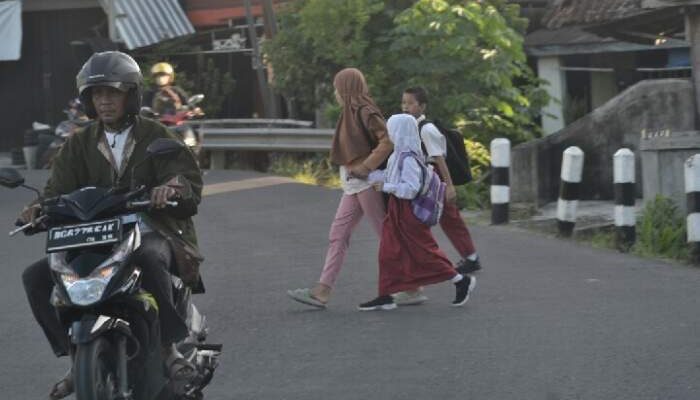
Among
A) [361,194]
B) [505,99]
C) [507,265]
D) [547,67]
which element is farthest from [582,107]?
[361,194]

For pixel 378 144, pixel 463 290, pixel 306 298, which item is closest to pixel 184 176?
pixel 306 298

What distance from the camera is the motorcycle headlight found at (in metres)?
5.57

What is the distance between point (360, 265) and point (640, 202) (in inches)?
182

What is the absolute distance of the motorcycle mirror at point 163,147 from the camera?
584 cm

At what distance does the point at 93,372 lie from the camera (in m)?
5.50

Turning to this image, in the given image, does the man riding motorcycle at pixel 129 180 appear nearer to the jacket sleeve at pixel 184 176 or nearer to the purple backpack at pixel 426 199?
the jacket sleeve at pixel 184 176

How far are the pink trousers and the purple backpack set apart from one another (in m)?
0.33

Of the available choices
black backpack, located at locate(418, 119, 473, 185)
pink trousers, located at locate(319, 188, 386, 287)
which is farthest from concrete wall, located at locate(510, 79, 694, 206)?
pink trousers, located at locate(319, 188, 386, 287)

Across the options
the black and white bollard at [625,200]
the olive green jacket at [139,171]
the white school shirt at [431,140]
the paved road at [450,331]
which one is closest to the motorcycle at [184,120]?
the paved road at [450,331]

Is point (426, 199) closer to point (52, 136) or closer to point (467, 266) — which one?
point (467, 266)

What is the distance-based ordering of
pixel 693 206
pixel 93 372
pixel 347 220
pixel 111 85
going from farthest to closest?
1. pixel 693 206
2. pixel 347 220
3. pixel 111 85
4. pixel 93 372

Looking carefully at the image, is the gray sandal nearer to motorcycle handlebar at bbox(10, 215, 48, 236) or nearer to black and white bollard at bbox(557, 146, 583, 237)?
motorcycle handlebar at bbox(10, 215, 48, 236)

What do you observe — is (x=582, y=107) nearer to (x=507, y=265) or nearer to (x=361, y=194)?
(x=507, y=265)

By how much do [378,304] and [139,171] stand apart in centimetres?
346
